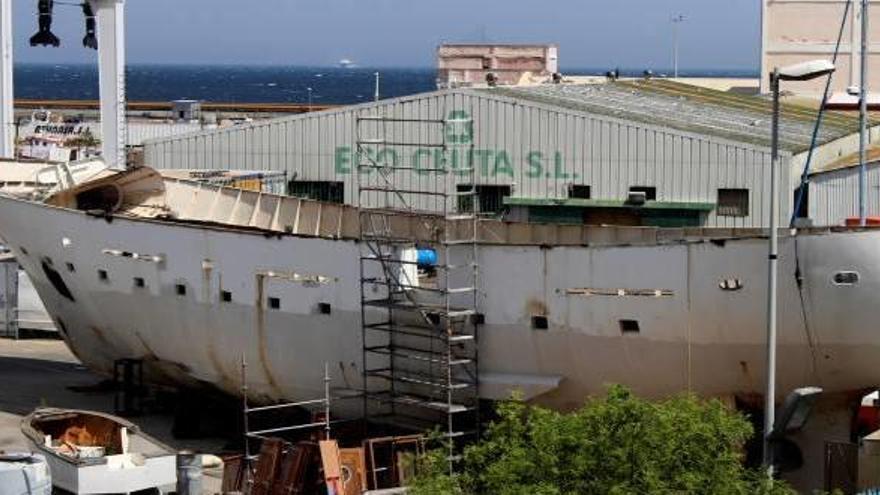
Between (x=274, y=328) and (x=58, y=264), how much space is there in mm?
5182

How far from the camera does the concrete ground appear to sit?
27.6 metres

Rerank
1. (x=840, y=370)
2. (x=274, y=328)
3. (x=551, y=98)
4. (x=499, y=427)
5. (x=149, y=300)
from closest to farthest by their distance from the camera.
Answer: (x=499, y=427) → (x=840, y=370) → (x=274, y=328) → (x=149, y=300) → (x=551, y=98)

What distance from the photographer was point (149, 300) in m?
29.0

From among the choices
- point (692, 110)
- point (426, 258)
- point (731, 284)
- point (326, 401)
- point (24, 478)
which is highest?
point (692, 110)

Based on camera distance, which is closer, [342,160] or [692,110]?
[342,160]

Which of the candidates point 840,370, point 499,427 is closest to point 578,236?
point 840,370

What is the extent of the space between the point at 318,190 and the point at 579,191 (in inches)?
236

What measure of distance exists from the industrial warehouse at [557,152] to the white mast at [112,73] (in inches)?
162

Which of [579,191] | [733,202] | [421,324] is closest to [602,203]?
[579,191]

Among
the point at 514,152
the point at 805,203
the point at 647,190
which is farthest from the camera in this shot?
the point at 514,152

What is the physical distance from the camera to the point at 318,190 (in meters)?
40.7

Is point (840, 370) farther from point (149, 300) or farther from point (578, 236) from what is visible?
point (149, 300)

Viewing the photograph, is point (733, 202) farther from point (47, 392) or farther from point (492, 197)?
point (47, 392)

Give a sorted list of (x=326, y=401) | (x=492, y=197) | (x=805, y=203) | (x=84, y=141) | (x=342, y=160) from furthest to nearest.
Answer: (x=84, y=141) < (x=342, y=160) < (x=492, y=197) < (x=805, y=203) < (x=326, y=401)
